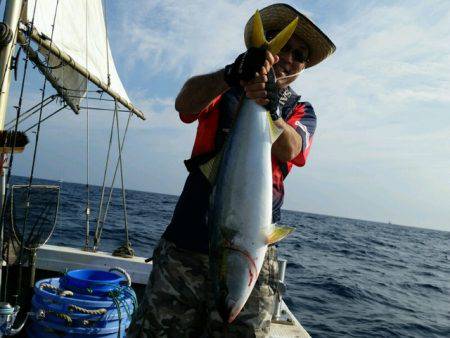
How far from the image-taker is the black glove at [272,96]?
2350 mm

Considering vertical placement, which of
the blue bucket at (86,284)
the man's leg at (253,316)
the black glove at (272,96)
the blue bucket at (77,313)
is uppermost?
the black glove at (272,96)

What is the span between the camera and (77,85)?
11828 mm

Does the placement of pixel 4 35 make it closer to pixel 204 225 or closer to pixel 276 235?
pixel 204 225

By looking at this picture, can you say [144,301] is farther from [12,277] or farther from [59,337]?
[12,277]

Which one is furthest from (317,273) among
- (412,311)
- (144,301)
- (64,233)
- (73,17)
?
(144,301)

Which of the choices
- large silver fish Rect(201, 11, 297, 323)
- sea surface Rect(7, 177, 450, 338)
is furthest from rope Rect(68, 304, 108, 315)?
sea surface Rect(7, 177, 450, 338)

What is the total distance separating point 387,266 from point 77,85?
1811 centimetres

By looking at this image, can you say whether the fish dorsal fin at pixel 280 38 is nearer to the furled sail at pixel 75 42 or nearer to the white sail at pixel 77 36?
the furled sail at pixel 75 42

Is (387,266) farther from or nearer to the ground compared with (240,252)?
nearer to the ground

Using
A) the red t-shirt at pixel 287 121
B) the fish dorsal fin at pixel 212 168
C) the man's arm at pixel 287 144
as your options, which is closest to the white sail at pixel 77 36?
the red t-shirt at pixel 287 121

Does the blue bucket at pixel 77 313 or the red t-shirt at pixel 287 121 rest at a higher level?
the red t-shirt at pixel 287 121

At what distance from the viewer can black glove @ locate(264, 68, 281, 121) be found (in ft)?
7.71

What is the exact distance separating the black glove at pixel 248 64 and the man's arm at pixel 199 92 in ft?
0.73

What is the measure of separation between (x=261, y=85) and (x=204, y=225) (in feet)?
3.45
